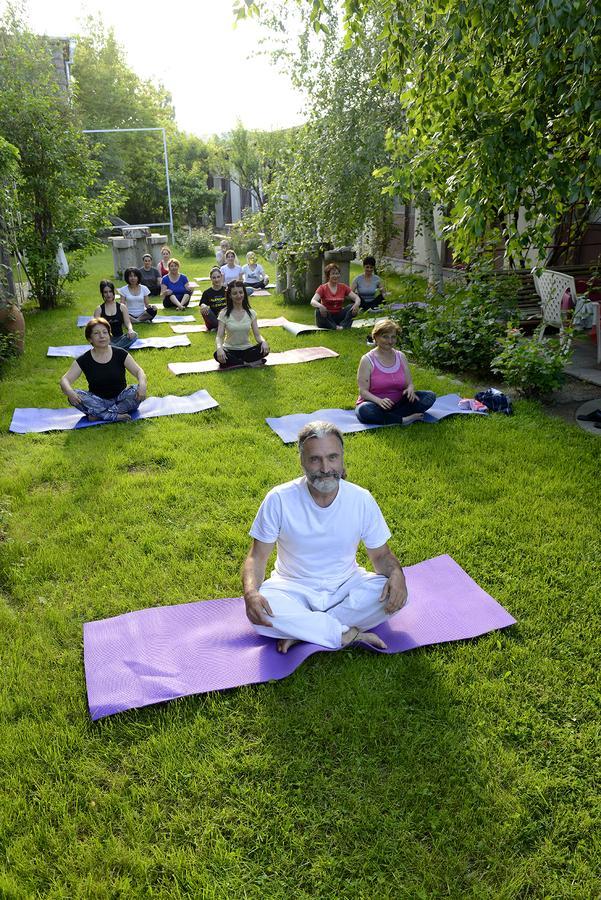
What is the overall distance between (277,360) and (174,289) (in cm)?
556

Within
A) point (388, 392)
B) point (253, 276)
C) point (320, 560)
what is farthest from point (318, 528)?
point (253, 276)

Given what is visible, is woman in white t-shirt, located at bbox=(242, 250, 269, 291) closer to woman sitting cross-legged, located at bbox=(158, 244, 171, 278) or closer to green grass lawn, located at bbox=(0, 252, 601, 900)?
woman sitting cross-legged, located at bbox=(158, 244, 171, 278)

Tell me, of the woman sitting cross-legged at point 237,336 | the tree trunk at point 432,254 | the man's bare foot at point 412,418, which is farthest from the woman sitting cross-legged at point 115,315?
the tree trunk at point 432,254


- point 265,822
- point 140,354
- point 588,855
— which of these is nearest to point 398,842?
point 265,822

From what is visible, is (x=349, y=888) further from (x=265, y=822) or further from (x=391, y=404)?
(x=391, y=404)

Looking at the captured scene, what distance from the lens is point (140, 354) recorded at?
9.04 m

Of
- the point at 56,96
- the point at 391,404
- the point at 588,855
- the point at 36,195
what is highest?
the point at 56,96

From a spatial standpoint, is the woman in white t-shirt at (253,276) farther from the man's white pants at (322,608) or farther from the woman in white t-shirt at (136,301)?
the man's white pants at (322,608)

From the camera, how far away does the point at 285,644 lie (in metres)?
3.06

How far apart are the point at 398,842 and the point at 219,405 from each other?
5147 millimetres

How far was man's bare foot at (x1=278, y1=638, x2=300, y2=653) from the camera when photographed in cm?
304

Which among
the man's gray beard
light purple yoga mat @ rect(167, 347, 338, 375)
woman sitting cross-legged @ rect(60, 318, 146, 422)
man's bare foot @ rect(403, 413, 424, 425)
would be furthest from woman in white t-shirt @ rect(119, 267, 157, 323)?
the man's gray beard

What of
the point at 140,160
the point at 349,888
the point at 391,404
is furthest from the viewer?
the point at 140,160

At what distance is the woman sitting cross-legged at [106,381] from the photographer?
6.20 m
